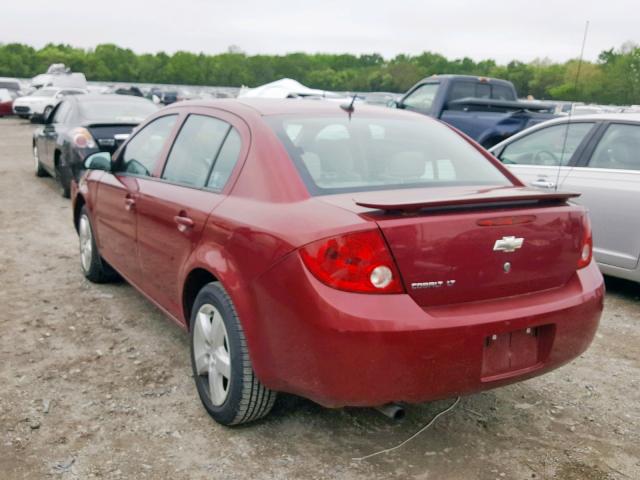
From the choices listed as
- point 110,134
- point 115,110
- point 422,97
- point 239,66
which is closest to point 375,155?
point 110,134

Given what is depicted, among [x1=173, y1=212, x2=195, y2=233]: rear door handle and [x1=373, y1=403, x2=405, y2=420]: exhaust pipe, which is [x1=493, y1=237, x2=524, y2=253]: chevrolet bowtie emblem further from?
[x1=173, y1=212, x2=195, y2=233]: rear door handle

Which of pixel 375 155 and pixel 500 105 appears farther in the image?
pixel 500 105

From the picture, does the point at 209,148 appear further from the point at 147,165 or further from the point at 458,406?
the point at 458,406

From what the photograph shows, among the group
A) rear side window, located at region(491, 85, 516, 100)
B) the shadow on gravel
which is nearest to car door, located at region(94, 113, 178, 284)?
the shadow on gravel

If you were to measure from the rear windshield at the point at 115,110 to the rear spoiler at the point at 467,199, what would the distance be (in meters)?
7.05

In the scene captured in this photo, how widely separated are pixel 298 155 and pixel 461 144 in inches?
44.3

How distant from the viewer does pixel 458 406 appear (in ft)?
11.5

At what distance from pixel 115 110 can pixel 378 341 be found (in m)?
8.07

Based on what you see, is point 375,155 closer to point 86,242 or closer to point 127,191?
point 127,191

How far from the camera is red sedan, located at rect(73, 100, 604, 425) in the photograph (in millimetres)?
2574

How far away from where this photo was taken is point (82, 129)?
346 inches

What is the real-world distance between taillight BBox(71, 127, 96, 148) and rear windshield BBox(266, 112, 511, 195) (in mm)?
5908

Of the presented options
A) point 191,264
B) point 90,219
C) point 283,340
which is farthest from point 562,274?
point 90,219

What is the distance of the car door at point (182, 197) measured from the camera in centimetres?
340
